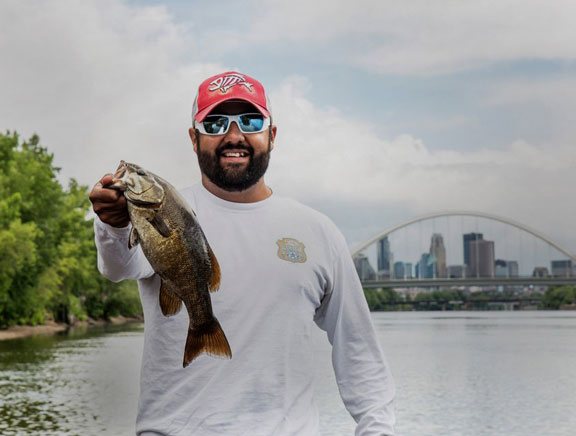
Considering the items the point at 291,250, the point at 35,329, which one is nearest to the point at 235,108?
the point at 291,250

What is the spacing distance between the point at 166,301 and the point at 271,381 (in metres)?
0.50

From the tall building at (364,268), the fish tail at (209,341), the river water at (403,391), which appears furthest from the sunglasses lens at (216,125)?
the tall building at (364,268)

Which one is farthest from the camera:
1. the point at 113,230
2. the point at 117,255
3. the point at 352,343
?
the point at 352,343

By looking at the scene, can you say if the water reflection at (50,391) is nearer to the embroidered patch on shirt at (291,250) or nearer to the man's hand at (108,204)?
the embroidered patch on shirt at (291,250)

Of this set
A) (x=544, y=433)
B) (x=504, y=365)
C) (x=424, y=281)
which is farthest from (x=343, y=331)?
(x=424, y=281)

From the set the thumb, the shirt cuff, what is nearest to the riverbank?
the shirt cuff

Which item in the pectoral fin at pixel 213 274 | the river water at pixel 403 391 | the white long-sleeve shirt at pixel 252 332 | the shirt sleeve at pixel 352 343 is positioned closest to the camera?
the pectoral fin at pixel 213 274

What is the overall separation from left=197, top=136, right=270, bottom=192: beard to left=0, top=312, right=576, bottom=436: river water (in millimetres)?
15443

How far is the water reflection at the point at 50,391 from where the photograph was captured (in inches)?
706

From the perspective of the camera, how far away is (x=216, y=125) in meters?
2.52

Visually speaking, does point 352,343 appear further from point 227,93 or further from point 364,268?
point 364,268

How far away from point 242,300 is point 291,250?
0.24 m

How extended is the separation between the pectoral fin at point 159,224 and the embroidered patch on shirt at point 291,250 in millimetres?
764

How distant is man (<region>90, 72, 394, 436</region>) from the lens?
2.44 metres
